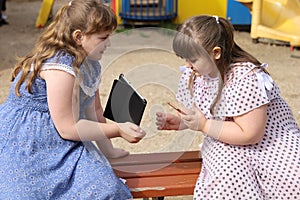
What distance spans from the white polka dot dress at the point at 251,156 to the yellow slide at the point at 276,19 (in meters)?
4.15

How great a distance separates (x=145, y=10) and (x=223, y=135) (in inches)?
211

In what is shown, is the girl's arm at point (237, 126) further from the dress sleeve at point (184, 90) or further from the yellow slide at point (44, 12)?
the yellow slide at point (44, 12)

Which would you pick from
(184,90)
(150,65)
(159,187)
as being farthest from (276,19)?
(159,187)

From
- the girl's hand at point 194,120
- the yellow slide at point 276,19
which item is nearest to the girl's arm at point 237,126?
the girl's hand at point 194,120

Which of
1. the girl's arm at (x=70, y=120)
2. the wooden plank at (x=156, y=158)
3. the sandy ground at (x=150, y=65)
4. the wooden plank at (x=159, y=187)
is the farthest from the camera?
the sandy ground at (x=150, y=65)


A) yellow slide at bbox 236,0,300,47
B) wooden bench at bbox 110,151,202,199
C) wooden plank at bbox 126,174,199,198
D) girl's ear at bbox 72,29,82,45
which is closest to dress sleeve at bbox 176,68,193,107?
wooden bench at bbox 110,151,202,199

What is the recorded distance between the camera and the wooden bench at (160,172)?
2.30 metres

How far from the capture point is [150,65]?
16.0ft

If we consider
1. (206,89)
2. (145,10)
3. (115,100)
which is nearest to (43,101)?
(115,100)

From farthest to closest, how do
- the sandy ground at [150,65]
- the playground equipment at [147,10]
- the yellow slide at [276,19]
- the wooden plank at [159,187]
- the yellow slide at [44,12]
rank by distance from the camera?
1. the yellow slide at [44,12]
2. the playground equipment at [147,10]
3. the yellow slide at [276,19]
4. the sandy ground at [150,65]
5. the wooden plank at [159,187]

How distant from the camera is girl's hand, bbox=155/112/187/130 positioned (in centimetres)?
230

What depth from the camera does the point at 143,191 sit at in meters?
2.29

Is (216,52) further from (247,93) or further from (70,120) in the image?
(70,120)

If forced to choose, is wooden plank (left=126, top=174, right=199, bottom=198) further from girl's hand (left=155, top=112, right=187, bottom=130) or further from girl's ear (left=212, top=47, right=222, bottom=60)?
girl's ear (left=212, top=47, right=222, bottom=60)
